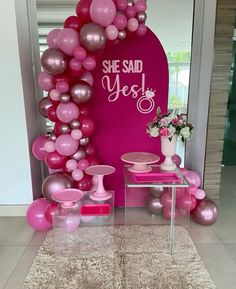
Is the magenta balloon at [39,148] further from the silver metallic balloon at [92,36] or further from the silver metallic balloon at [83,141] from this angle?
the silver metallic balloon at [92,36]

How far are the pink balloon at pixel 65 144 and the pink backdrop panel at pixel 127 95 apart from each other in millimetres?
518

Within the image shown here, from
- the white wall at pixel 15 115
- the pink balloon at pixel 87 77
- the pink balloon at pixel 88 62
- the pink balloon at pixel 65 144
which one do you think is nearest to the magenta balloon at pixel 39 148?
the white wall at pixel 15 115

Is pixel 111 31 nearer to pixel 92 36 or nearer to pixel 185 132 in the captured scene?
pixel 92 36

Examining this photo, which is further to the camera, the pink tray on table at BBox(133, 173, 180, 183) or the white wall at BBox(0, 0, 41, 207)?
the white wall at BBox(0, 0, 41, 207)

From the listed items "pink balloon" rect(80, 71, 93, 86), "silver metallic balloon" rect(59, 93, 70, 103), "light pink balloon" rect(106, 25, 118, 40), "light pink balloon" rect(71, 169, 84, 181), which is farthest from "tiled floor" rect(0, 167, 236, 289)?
"light pink balloon" rect(106, 25, 118, 40)

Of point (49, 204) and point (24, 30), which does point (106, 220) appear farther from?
point (24, 30)

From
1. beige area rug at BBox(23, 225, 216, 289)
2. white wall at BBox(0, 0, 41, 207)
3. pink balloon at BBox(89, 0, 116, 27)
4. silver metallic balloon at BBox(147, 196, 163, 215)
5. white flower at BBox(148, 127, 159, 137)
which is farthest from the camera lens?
silver metallic balloon at BBox(147, 196, 163, 215)

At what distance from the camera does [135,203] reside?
2746 mm

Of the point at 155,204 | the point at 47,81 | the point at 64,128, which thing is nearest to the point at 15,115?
the point at 47,81

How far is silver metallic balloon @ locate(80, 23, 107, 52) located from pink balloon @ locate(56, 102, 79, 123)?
0.53 m

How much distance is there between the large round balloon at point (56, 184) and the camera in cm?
250

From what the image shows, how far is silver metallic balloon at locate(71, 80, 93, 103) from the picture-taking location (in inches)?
92.4

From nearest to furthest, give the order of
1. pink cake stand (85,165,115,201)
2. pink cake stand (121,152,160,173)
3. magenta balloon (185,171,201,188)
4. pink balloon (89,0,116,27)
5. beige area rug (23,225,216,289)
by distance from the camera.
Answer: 1. beige area rug (23,225,216,289)
2. pink balloon (89,0,116,27)
3. pink cake stand (121,152,160,173)
4. pink cake stand (85,165,115,201)
5. magenta balloon (185,171,201,188)

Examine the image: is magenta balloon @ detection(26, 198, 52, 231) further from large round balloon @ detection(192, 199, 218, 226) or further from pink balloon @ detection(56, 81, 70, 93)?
large round balloon @ detection(192, 199, 218, 226)
